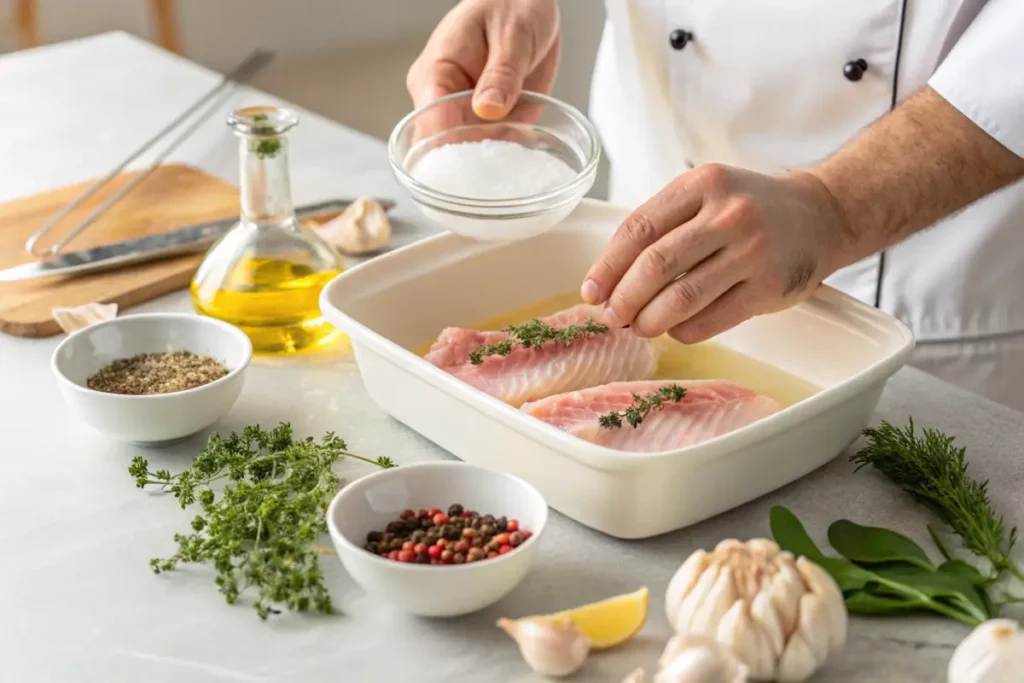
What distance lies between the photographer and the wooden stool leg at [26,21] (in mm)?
3510

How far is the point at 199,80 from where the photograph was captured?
2361 mm

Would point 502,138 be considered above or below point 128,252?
above

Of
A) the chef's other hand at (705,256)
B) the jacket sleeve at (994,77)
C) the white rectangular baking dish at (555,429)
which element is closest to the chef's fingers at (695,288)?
the chef's other hand at (705,256)

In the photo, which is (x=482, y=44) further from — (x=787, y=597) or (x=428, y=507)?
(x=787, y=597)

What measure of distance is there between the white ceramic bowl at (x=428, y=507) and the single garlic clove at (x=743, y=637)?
0.17 m

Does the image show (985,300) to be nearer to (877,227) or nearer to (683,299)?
(877,227)

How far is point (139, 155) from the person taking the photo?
1.97m

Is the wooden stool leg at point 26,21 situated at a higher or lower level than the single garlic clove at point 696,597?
lower

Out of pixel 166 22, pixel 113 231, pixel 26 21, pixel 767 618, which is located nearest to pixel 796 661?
pixel 767 618

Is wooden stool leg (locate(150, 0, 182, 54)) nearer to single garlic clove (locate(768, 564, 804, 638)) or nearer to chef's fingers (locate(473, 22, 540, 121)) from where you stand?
chef's fingers (locate(473, 22, 540, 121))

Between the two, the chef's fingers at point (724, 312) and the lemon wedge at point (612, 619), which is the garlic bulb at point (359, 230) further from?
the lemon wedge at point (612, 619)

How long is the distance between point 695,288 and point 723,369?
0.81 feet

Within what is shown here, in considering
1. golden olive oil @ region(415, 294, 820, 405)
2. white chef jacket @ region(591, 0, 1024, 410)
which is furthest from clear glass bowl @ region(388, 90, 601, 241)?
white chef jacket @ region(591, 0, 1024, 410)

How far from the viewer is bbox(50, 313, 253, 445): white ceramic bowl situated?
1241 millimetres
